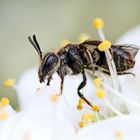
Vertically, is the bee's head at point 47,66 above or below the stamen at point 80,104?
above

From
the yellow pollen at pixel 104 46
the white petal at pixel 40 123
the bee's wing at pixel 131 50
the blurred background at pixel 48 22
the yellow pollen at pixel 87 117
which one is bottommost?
the blurred background at pixel 48 22

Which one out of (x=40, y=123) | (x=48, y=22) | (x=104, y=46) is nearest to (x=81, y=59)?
(x=104, y=46)

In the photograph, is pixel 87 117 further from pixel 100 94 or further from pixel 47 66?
pixel 47 66

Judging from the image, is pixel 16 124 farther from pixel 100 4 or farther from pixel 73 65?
pixel 100 4

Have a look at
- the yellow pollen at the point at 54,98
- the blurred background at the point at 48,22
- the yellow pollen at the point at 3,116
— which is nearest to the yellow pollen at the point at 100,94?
the yellow pollen at the point at 54,98

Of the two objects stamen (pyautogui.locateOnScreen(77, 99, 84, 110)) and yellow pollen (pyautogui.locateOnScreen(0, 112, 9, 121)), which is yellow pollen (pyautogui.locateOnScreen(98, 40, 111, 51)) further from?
yellow pollen (pyautogui.locateOnScreen(0, 112, 9, 121))

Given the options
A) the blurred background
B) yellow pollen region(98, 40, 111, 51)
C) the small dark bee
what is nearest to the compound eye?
the small dark bee

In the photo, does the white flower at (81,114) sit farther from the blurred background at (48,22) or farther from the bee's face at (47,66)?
the blurred background at (48,22)

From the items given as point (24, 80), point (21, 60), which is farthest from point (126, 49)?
point (21, 60)
